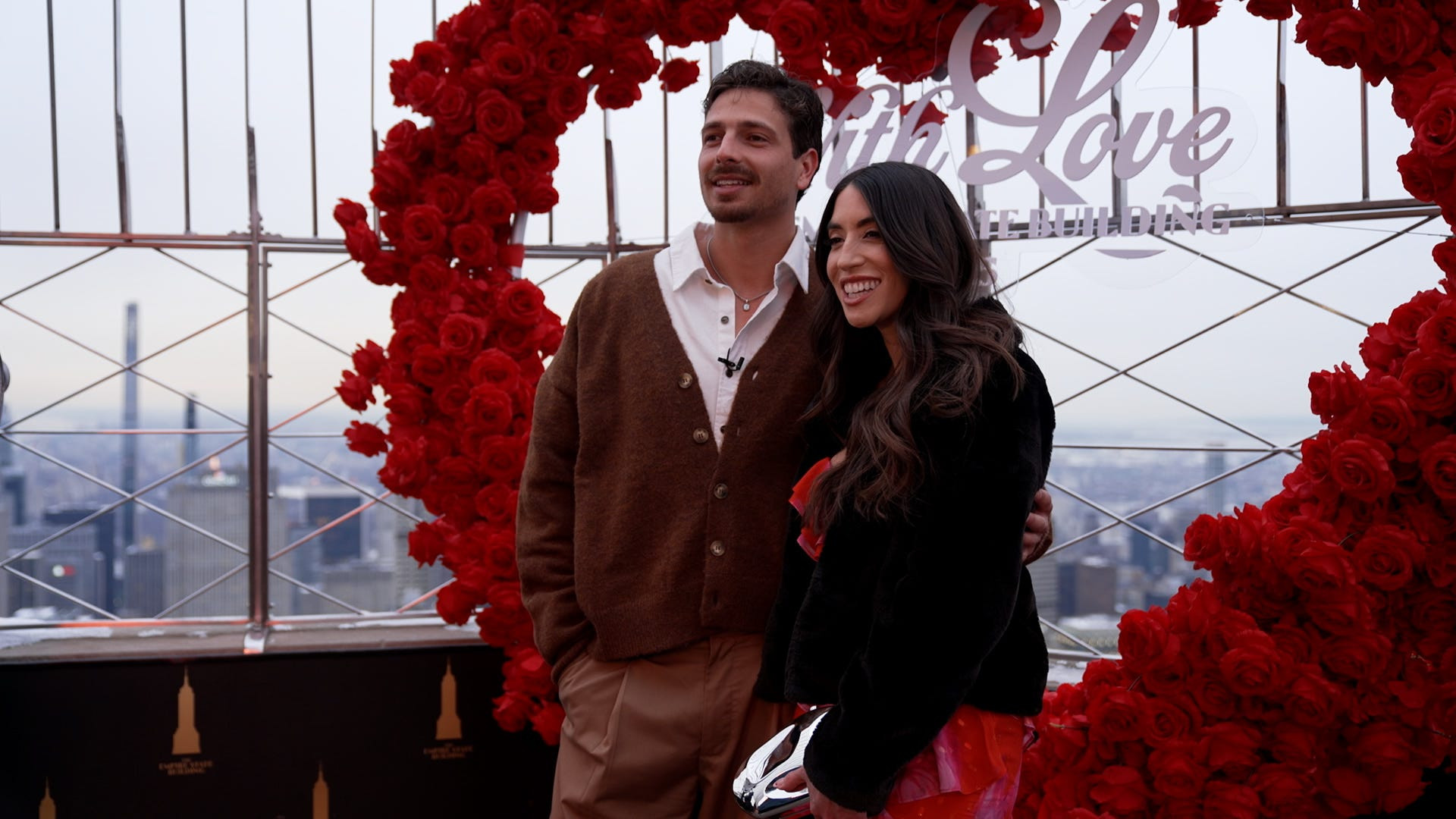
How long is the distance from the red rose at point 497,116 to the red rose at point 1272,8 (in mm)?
1689

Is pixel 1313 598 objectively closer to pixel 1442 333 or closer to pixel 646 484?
pixel 1442 333

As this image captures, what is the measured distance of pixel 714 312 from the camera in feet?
7.16

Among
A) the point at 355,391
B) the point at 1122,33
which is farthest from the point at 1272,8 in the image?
the point at 355,391

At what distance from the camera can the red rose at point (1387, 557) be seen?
2.09m

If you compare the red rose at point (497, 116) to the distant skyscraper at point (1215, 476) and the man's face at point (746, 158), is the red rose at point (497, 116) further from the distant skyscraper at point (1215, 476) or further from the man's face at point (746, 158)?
the distant skyscraper at point (1215, 476)

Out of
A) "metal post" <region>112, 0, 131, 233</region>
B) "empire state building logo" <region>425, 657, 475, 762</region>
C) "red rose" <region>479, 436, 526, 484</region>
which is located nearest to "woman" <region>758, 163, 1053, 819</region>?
"red rose" <region>479, 436, 526, 484</region>

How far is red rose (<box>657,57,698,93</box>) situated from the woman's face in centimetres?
165

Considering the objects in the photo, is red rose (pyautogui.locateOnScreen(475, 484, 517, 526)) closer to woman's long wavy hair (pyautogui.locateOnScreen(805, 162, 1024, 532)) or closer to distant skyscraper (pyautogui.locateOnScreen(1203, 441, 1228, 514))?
woman's long wavy hair (pyautogui.locateOnScreen(805, 162, 1024, 532))

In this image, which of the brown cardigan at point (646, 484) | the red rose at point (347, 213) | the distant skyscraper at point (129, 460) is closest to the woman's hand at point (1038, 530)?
the brown cardigan at point (646, 484)

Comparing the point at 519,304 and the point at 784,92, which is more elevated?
the point at 784,92

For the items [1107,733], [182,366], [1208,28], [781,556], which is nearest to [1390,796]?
[1107,733]

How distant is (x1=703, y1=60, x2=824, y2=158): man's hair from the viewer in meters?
2.15

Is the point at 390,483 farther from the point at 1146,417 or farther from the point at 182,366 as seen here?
the point at 1146,417

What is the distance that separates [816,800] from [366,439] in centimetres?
191
